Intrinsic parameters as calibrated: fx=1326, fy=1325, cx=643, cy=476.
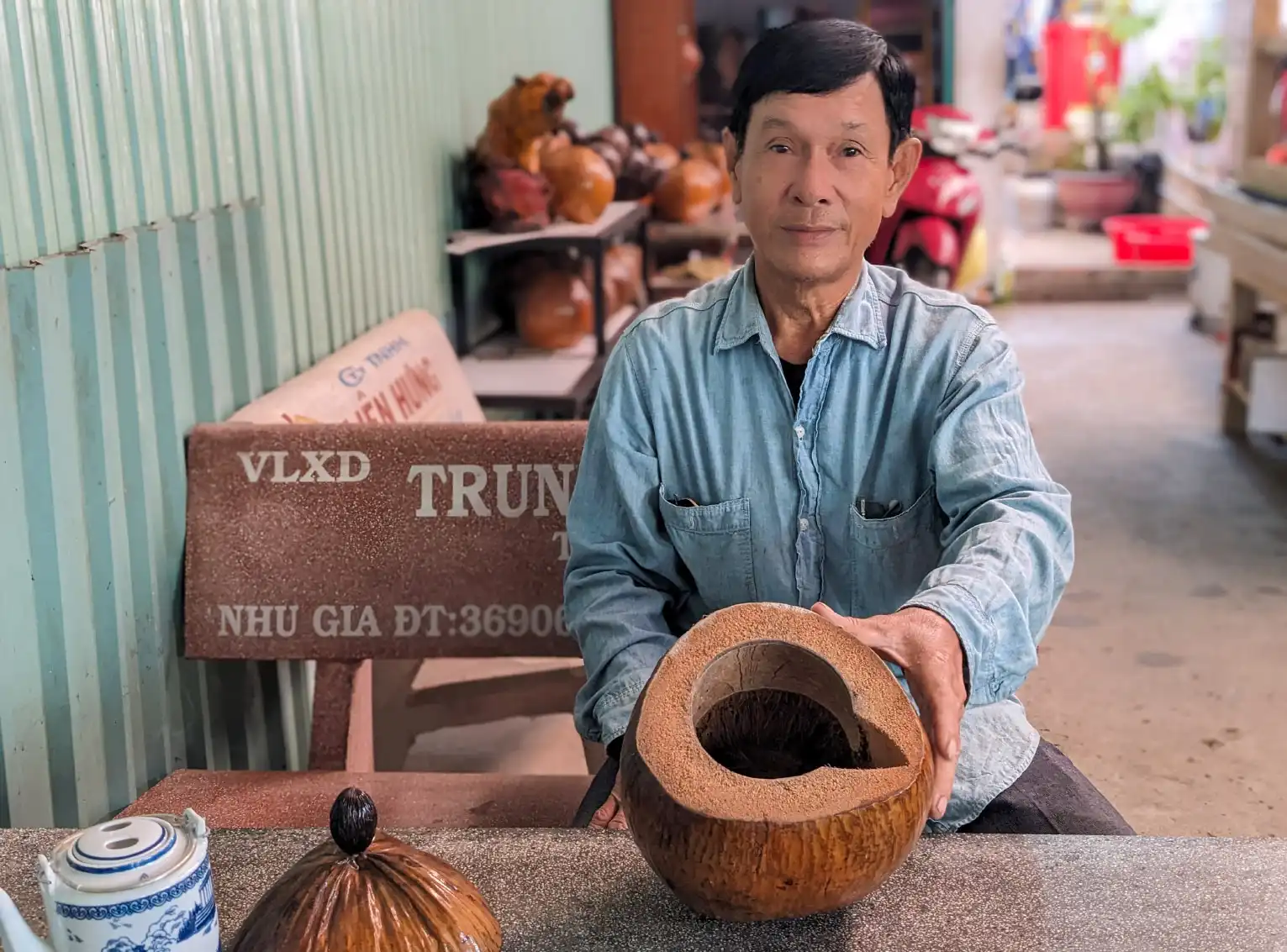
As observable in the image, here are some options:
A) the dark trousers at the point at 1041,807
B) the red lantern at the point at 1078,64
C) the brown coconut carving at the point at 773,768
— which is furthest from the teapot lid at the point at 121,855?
the red lantern at the point at 1078,64

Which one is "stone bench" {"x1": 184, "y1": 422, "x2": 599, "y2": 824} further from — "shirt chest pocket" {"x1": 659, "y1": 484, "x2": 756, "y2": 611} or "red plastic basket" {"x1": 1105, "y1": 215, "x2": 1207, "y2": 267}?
"red plastic basket" {"x1": 1105, "y1": 215, "x2": 1207, "y2": 267}

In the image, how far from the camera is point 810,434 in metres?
1.47

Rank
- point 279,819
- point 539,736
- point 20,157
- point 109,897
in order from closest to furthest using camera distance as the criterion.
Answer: point 109,897 → point 20,157 → point 279,819 → point 539,736

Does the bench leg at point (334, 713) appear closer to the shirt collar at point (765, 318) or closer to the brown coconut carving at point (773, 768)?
the shirt collar at point (765, 318)

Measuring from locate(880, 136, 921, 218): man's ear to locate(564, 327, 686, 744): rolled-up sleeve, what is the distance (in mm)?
333

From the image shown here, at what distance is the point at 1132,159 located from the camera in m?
9.68

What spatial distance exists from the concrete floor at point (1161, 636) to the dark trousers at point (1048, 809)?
48.9 inches

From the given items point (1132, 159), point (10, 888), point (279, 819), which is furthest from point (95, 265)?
point (1132, 159)

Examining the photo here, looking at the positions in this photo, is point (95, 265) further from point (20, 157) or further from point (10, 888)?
point (10, 888)

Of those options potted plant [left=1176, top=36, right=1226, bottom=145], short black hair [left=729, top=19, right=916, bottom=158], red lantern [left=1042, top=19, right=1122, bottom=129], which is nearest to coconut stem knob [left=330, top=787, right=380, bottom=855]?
short black hair [left=729, top=19, right=916, bottom=158]

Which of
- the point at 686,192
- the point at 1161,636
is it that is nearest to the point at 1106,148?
the point at 686,192

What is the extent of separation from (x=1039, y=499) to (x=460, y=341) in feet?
8.87

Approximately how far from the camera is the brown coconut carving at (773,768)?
2.85 feet

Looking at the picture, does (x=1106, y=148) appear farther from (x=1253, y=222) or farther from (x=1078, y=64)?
(x=1253, y=222)
